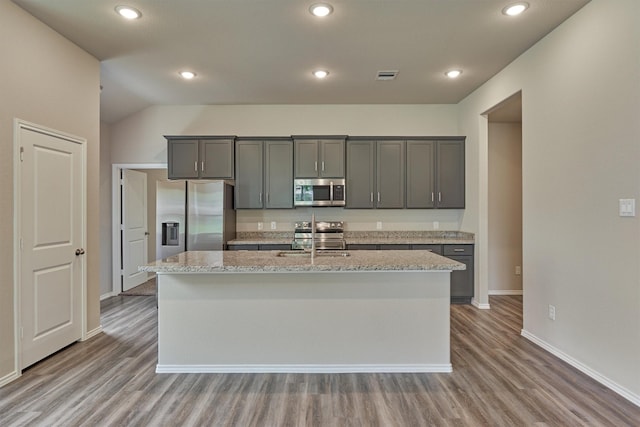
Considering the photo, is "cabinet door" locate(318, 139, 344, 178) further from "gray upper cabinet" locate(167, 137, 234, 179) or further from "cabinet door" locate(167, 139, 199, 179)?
"cabinet door" locate(167, 139, 199, 179)

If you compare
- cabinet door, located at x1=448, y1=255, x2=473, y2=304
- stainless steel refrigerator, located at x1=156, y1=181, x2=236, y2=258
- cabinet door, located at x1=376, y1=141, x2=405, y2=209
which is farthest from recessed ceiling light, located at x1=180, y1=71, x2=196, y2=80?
cabinet door, located at x1=448, y1=255, x2=473, y2=304

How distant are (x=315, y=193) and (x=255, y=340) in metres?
2.60

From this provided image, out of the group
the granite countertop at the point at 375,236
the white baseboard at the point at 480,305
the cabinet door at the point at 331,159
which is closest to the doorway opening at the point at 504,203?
the granite countertop at the point at 375,236

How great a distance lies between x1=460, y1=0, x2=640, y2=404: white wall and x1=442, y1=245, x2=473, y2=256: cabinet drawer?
113cm

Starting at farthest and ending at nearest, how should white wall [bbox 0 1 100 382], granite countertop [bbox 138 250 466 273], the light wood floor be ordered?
white wall [bbox 0 1 100 382] → granite countertop [bbox 138 250 466 273] → the light wood floor

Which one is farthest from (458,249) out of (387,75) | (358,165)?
(387,75)

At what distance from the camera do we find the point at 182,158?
4859 millimetres

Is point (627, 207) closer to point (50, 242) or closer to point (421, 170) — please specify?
point (421, 170)

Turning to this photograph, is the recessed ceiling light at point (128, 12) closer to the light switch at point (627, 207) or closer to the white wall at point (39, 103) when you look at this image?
the white wall at point (39, 103)

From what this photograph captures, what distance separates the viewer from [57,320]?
120 inches

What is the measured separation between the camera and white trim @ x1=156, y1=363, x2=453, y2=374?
105 inches

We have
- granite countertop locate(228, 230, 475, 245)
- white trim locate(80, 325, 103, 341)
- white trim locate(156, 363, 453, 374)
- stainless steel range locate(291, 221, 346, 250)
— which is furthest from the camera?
granite countertop locate(228, 230, 475, 245)

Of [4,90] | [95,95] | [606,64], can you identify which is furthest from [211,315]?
[606,64]

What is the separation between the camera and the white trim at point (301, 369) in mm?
2656
